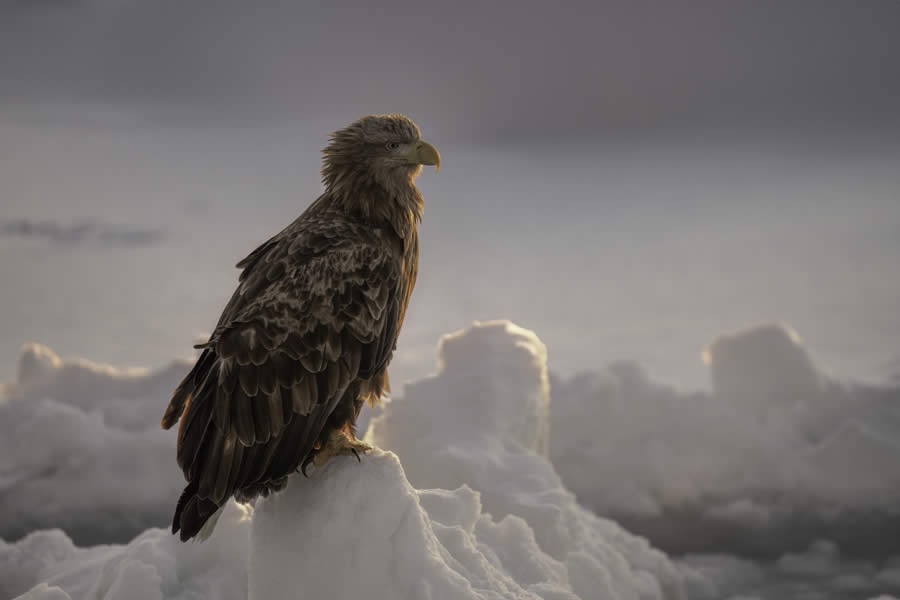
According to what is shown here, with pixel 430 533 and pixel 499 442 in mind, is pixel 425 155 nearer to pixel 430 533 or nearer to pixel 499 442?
pixel 430 533

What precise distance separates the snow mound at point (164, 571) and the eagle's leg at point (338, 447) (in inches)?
293

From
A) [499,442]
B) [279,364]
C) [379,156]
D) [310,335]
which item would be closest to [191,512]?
[279,364]

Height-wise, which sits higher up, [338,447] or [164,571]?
[338,447]

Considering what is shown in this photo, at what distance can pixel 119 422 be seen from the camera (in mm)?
74250

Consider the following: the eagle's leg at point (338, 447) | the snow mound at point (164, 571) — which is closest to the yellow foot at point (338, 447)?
the eagle's leg at point (338, 447)

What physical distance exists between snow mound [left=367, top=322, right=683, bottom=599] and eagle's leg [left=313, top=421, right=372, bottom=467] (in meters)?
9.62

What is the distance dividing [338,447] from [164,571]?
8336 mm

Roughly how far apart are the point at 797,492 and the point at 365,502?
392 feet

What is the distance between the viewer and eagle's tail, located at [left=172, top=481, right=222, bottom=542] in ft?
29.3

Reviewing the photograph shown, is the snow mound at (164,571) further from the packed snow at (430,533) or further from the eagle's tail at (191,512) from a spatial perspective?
the eagle's tail at (191,512)

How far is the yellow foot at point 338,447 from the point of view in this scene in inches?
401

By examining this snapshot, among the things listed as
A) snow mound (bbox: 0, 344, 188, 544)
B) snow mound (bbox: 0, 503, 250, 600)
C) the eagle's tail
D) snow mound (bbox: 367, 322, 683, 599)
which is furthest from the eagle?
snow mound (bbox: 0, 344, 188, 544)

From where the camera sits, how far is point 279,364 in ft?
30.7

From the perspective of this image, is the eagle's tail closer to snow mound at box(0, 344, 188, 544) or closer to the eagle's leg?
the eagle's leg
